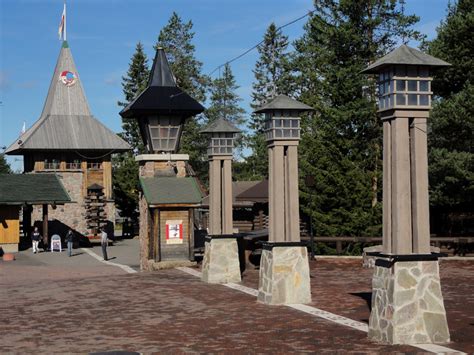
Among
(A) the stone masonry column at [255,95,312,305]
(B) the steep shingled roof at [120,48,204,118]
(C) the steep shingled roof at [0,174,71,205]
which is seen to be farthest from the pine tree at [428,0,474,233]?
(C) the steep shingled roof at [0,174,71,205]

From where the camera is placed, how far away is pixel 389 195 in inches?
439

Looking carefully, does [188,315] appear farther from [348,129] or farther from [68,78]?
[68,78]

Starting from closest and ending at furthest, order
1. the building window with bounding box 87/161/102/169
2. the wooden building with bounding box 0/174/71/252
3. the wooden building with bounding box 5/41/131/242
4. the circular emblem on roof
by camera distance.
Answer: the wooden building with bounding box 0/174/71/252
the wooden building with bounding box 5/41/131/242
the building window with bounding box 87/161/102/169
the circular emblem on roof

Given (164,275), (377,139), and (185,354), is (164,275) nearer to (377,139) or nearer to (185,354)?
(185,354)

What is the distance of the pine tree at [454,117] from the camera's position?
26.5 metres

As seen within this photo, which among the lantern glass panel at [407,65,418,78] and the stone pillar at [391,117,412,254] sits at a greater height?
the lantern glass panel at [407,65,418,78]

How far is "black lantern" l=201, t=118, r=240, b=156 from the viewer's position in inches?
821

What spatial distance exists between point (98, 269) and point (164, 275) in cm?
589

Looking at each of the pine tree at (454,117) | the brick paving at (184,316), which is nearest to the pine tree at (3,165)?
the pine tree at (454,117)

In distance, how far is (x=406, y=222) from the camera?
10.9 metres

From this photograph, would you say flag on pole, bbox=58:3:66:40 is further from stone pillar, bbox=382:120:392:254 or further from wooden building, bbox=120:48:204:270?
stone pillar, bbox=382:120:392:254

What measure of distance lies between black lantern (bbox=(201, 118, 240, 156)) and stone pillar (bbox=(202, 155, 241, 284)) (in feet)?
0.61

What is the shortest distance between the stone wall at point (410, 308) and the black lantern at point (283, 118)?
219 inches

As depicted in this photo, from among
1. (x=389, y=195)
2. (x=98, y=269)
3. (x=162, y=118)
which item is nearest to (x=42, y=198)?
(x=98, y=269)
